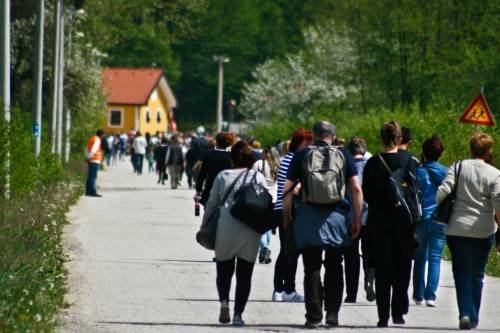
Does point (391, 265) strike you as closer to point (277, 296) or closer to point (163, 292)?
point (277, 296)

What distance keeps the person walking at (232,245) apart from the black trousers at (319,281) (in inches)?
19.2

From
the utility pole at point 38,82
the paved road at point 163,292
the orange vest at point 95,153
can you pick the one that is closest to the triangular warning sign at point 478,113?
the paved road at point 163,292

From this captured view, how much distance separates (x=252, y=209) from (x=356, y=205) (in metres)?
0.85

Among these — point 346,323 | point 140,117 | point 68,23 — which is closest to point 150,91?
point 140,117

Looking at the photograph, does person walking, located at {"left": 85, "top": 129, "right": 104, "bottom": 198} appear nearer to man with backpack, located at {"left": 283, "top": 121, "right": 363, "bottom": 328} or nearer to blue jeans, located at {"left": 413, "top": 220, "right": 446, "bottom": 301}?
blue jeans, located at {"left": 413, "top": 220, "right": 446, "bottom": 301}

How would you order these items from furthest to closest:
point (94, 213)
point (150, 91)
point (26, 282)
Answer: point (150, 91)
point (94, 213)
point (26, 282)

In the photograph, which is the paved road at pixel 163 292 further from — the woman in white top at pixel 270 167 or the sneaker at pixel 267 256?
the woman in white top at pixel 270 167

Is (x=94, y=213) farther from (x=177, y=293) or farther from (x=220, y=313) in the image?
(x=220, y=313)

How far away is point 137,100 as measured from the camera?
364 feet

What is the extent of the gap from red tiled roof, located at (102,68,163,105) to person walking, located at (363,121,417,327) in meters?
93.9

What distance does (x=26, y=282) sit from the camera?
10.6 m

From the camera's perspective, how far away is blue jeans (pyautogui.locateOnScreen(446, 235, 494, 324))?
11562 millimetres

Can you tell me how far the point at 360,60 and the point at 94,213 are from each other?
3656 cm

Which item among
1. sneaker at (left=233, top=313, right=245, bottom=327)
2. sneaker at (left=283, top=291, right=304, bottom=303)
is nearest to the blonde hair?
sneaker at (left=233, top=313, right=245, bottom=327)
